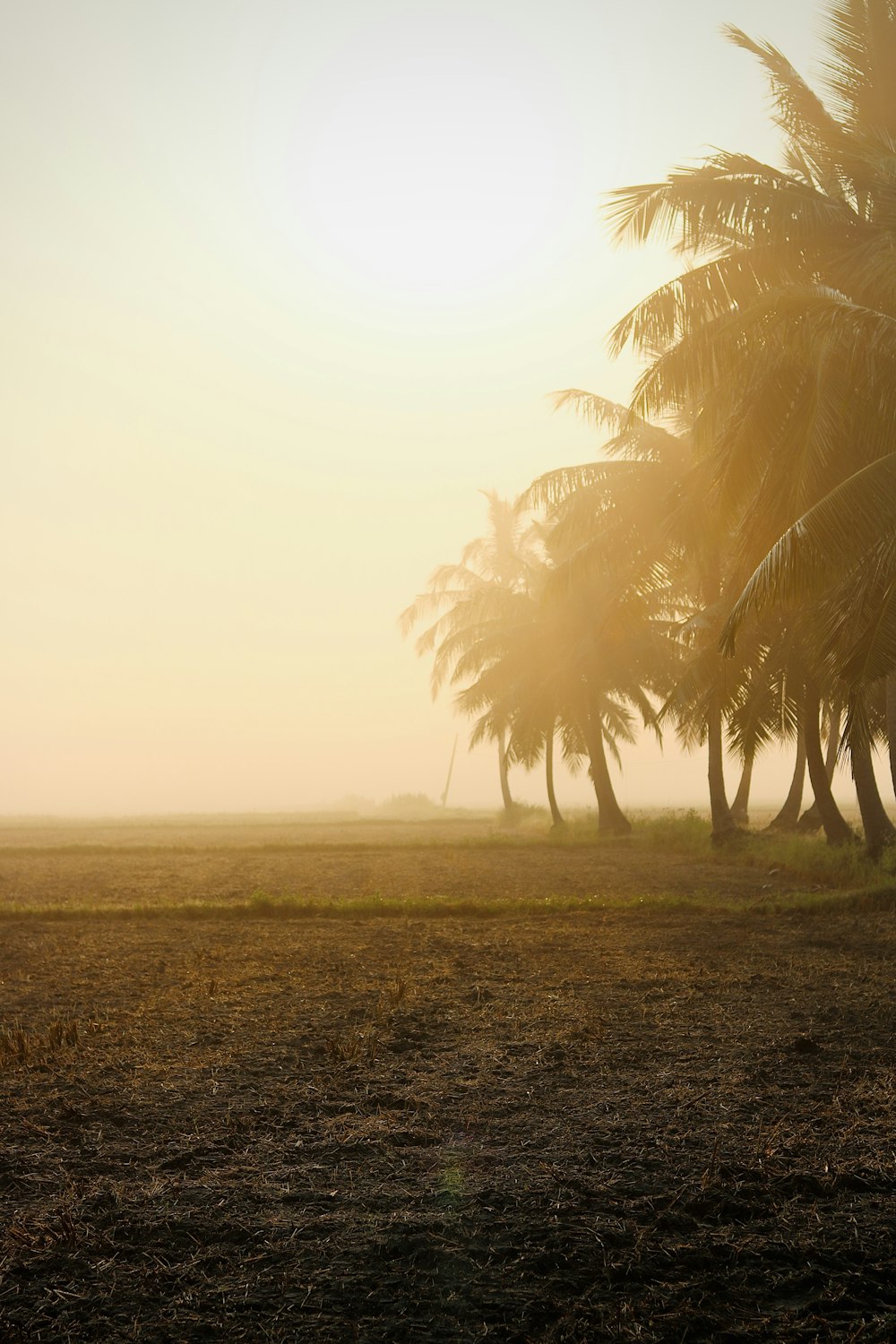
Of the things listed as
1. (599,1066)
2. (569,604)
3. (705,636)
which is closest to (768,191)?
(705,636)

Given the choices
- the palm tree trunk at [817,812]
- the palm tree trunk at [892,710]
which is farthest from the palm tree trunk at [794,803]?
the palm tree trunk at [892,710]

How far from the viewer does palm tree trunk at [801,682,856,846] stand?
15.5 m

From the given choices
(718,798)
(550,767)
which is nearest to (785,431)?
(718,798)

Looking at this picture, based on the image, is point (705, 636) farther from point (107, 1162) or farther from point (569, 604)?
point (107, 1162)

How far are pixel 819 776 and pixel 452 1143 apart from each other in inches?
549

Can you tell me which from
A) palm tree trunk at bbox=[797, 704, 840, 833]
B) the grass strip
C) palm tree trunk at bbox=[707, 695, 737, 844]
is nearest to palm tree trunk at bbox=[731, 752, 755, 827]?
palm tree trunk at bbox=[797, 704, 840, 833]

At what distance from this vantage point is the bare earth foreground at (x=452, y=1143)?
261 cm

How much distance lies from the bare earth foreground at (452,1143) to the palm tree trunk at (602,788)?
53.1ft

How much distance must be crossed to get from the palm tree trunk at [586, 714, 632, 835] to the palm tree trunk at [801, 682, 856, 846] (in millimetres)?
7773

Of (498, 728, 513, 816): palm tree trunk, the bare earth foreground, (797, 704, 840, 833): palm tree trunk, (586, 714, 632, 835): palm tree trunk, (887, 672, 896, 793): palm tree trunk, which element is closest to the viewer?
the bare earth foreground

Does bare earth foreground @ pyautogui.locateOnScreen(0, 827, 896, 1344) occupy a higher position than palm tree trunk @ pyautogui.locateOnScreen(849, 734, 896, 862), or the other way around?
palm tree trunk @ pyautogui.locateOnScreen(849, 734, 896, 862)

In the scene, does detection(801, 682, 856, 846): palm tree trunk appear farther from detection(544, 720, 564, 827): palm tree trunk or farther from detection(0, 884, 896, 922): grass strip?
detection(544, 720, 564, 827): palm tree trunk

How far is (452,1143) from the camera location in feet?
12.2

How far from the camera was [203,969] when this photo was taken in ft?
24.5
